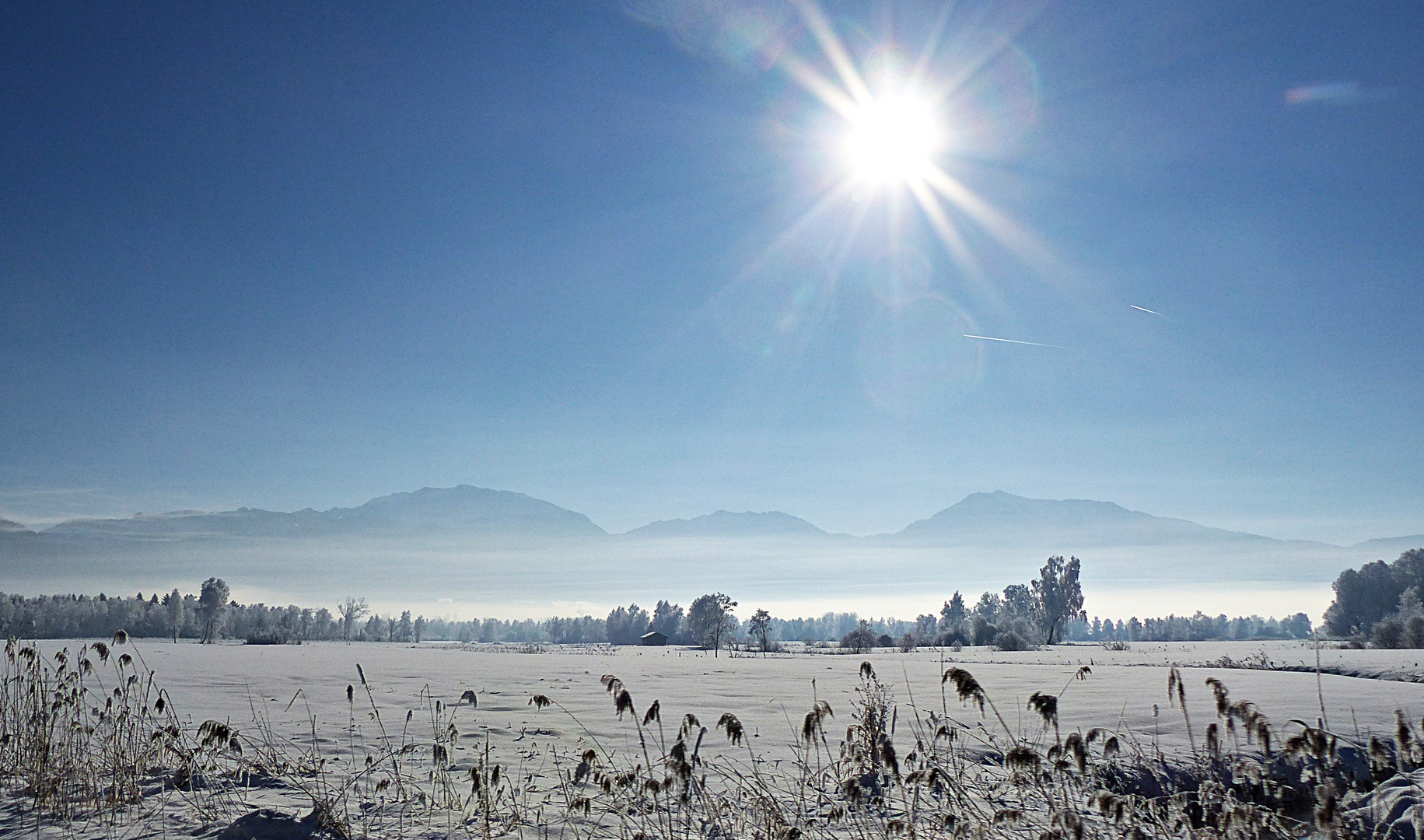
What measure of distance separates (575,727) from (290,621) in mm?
155591

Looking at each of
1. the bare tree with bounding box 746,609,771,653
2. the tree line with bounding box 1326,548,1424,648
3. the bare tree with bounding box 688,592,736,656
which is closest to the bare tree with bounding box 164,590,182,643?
the bare tree with bounding box 688,592,736,656

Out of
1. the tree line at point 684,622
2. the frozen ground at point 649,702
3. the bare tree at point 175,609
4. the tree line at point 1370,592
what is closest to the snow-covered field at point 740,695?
the frozen ground at point 649,702

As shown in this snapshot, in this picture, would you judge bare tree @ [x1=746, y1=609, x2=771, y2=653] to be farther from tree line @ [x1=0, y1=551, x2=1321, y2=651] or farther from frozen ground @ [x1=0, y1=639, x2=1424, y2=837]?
frozen ground @ [x1=0, y1=639, x2=1424, y2=837]

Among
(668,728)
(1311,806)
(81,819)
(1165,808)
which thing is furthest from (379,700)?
(1311,806)

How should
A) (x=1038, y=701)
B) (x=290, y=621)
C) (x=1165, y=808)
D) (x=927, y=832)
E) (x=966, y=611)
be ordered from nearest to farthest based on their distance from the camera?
(x=1038, y=701) → (x=1165, y=808) → (x=927, y=832) → (x=966, y=611) → (x=290, y=621)

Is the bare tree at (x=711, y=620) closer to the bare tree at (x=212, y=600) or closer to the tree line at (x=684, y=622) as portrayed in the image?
the tree line at (x=684, y=622)

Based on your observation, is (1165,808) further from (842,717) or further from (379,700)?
(379,700)

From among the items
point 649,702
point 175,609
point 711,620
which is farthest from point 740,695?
point 175,609

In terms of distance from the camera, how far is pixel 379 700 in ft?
43.5

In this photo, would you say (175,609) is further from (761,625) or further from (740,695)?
(740,695)

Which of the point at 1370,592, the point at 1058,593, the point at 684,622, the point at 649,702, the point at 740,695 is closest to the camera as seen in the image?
the point at 649,702

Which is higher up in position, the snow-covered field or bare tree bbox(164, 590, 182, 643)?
the snow-covered field

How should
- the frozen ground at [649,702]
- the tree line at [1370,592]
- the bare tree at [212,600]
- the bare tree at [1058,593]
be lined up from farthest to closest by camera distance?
the bare tree at [212,600] < the bare tree at [1058,593] < the tree line at [1370,592] < the frozen ground at [649,702]

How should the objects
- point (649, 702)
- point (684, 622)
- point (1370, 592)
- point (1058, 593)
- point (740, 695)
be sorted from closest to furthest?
point (649, 702) → point (740, 695) → point (1370, 592) → point (1058, 593) → point (684, 622)
